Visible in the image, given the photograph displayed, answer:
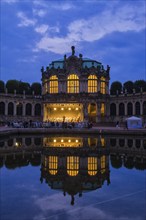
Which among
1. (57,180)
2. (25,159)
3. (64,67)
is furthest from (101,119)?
(57,180)

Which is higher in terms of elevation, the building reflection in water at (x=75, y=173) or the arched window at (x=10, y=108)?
the arched window at (x=10, y=108)

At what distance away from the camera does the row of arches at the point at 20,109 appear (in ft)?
235

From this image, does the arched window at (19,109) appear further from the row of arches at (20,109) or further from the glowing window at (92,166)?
the glowing window at (92,166)

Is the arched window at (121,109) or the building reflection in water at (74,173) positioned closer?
the building reflection in water at (74,173)

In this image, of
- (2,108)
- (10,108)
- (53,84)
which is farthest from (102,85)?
(2,108)

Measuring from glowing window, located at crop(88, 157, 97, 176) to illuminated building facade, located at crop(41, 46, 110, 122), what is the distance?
173 ft

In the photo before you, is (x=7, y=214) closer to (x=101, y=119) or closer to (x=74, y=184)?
(x=74, y=184)

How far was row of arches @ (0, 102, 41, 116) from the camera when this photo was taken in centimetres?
7162

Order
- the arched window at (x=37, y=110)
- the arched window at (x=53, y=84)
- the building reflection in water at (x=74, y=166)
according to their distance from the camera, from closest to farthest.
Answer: the building reflection in water at (x=74, y=166), the arched window at (x=53, y=84), the arched window at (x=37, y=110)

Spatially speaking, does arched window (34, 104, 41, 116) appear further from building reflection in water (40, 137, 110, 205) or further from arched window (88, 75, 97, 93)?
building reflection in water (40, 137, 110, 205)

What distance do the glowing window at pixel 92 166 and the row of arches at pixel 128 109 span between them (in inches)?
2046

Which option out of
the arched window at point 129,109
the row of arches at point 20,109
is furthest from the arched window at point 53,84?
the arched window at point 129,109

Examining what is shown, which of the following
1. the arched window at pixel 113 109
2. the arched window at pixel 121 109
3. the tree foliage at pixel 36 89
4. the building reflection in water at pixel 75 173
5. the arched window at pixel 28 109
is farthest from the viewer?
the tree foliage at pixel 36 89

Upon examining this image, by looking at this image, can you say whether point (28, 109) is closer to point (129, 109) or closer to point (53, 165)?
point (129, 109)
